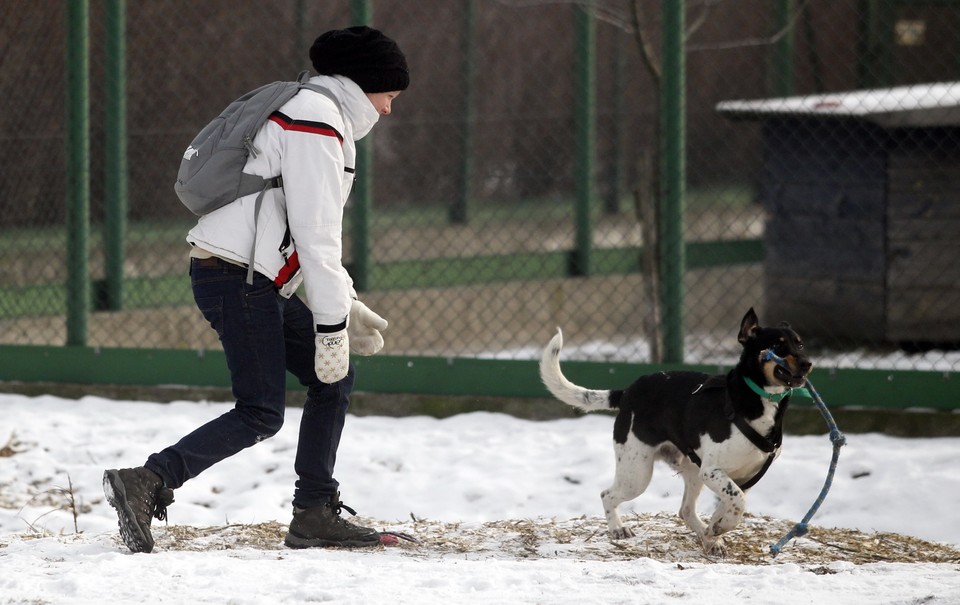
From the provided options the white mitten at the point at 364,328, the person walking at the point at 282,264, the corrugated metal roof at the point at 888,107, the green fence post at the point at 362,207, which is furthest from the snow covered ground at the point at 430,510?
the corrugated metal roof at the point at 888,107

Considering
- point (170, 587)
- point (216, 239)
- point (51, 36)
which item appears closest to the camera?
point (170, 587)

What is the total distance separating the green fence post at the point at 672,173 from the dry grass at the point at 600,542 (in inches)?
65.9

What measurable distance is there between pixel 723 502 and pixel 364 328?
141cm

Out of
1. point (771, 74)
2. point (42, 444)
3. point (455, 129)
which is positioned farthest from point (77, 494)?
point (771, 74)

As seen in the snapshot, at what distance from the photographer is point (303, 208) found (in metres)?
3.88

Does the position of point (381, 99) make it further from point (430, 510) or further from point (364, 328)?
point (430, 510)

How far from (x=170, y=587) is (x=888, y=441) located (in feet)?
12.6

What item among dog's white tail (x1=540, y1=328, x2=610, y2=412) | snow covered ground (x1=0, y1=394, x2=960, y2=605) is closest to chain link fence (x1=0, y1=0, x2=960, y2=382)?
snow covered ground (x1=0, y1=394, x2=960, y2=605)

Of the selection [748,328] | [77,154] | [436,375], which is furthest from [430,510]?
[77,154]

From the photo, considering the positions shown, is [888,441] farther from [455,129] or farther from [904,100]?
[455,129]

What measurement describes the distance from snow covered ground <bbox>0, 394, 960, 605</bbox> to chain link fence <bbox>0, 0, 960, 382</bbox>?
95 cm

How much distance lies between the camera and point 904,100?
24.1 ft

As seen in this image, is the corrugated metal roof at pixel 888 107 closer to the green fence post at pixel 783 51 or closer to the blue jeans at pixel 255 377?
the green fence post at pixel 783 51

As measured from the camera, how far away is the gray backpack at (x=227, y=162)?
3.94 m
